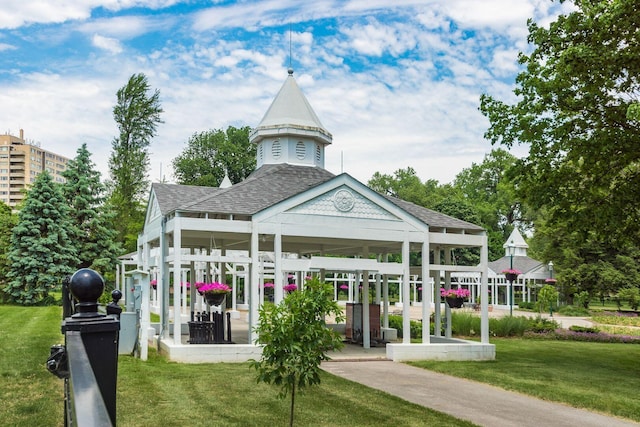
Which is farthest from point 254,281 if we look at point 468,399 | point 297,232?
point 468,399

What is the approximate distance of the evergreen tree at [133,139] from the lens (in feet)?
168

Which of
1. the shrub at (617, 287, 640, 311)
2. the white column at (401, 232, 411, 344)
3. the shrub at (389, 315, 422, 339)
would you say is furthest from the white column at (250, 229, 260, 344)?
the shrub at (617, 287, 640, 311)

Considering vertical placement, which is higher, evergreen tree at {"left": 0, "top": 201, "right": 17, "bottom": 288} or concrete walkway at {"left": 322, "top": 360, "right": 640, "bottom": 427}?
evergreen tree at {"left": 0, "top": 201, "right": 17, "bottom": 288}

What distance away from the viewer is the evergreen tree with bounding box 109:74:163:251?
168 ft

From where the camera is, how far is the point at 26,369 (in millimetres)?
12383

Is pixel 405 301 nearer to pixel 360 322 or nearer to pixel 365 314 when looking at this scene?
pixel 365 314

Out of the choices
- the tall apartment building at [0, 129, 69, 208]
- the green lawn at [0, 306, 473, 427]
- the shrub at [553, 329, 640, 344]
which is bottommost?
the shrub at [553, 329, 640, 344]

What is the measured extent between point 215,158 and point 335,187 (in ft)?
172

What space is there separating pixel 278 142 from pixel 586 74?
34.2 ft

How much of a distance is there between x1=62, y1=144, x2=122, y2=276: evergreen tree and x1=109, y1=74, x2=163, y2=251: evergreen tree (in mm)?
10304

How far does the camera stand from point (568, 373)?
16.0m

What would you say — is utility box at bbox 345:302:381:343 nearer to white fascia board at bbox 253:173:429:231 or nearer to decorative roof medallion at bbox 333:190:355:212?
white fascia board at bbox 253:173:429:231

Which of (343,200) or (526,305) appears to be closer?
(343,200)

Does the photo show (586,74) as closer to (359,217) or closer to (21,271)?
(359,217)
